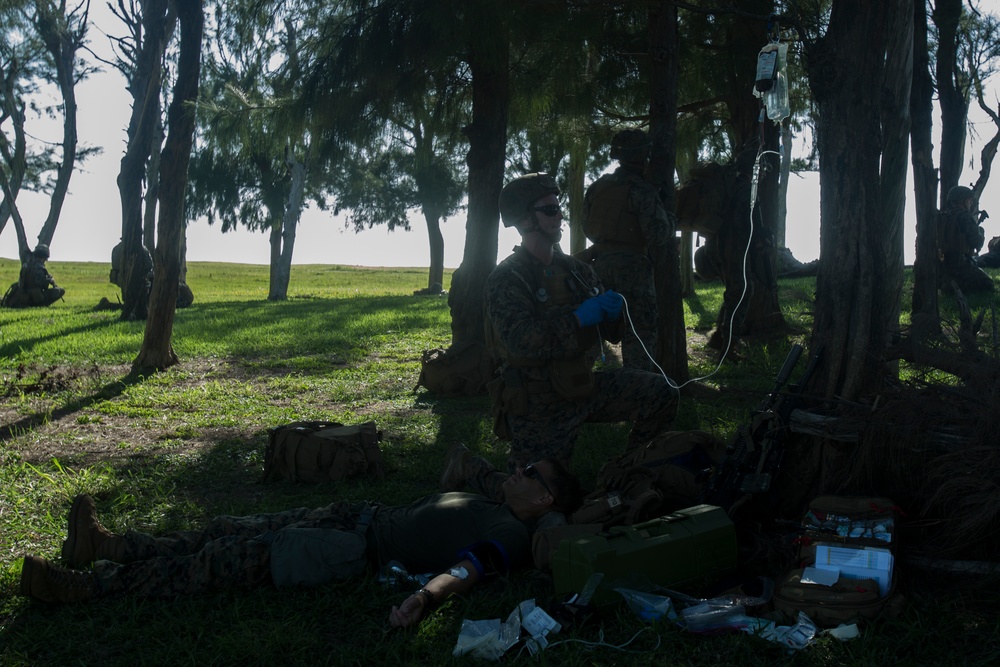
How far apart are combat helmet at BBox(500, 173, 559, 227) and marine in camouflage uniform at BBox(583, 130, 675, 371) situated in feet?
7.81

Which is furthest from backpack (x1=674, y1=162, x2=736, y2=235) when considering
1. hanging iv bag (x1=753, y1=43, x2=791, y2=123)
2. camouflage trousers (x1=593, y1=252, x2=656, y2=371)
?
hanging iv bag (x1=753, y1=43, x2=791, y2=123)

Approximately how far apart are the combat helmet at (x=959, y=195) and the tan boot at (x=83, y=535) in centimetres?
1249

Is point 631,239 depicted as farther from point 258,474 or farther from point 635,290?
point 258,474

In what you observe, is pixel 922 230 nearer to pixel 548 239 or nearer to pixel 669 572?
pixel 548 239

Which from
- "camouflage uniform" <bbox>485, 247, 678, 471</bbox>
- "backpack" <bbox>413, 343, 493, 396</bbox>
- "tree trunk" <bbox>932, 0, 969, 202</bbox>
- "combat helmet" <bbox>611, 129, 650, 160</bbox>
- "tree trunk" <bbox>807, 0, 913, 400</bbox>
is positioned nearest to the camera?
"tree trunk" <bbox>807, 0, 913, 400</bbox>

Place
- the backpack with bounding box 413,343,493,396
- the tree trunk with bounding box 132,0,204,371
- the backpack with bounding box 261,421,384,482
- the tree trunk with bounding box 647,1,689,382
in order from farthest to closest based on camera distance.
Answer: the tree trunk with bounding box 132,0,204,371, the backpack with bounding box 413,343,493,396, the tree trunk with bounding box 647,1,689,382, the backpack with bounding box 261,421,384,482

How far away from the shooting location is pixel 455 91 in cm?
1084

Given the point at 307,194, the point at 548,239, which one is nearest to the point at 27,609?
the point at 548,239

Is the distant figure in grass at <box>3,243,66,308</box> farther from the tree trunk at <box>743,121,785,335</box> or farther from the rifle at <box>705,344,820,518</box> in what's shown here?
the rifle at <box>705,344,820,518</box>

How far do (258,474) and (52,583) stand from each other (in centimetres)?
238

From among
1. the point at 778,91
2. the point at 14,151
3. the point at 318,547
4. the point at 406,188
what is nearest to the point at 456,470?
the point at 318,547

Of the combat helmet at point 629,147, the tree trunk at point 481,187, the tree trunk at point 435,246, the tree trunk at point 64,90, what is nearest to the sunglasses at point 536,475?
the combat helmet at point 629,147

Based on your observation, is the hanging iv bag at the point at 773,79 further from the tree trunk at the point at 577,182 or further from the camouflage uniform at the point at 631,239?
the tree trunk at the point at 577,182

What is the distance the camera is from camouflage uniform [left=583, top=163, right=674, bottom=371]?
745 cm
